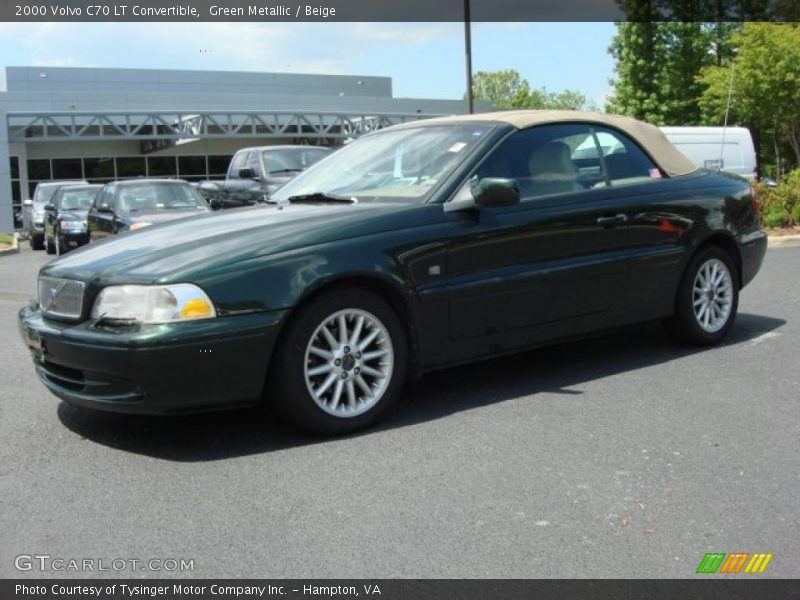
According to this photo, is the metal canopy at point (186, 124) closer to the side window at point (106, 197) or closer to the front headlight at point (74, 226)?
the front headlight at point (74, 226)

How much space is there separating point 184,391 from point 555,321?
2339 mm

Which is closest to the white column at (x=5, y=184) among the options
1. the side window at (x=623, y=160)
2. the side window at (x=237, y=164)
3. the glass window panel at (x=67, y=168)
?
the glass window panel at (x=67, y=168)

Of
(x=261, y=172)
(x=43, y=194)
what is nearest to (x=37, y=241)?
(x=43, y=194)

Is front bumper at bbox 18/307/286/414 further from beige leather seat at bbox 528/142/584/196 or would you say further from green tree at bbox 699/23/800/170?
green tree at bbox 699/23/800/170

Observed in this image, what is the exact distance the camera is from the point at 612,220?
5.81 m

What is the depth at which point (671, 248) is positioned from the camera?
6.16m

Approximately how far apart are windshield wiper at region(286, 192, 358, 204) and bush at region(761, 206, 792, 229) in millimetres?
12446

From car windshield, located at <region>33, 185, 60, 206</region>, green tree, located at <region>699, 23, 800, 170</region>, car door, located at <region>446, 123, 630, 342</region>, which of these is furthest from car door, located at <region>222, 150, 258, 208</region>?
green tree, located at <region>699, 23, 800, 170</region>

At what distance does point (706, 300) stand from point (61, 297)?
4.30m

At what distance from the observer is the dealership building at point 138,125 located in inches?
1491

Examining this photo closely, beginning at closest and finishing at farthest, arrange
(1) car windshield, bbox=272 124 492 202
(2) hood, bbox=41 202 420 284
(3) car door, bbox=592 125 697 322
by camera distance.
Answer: (2) hood, bbox=41 202 420 284, (1) car windshield, bbox=272 124 492 202, (3) car door, bbox=592 125 697 322

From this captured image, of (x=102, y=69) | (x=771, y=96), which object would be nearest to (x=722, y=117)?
(x=771, y=96)

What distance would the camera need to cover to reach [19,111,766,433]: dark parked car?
4.30 m

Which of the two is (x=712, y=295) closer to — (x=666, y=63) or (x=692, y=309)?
(x=692, y=309)
